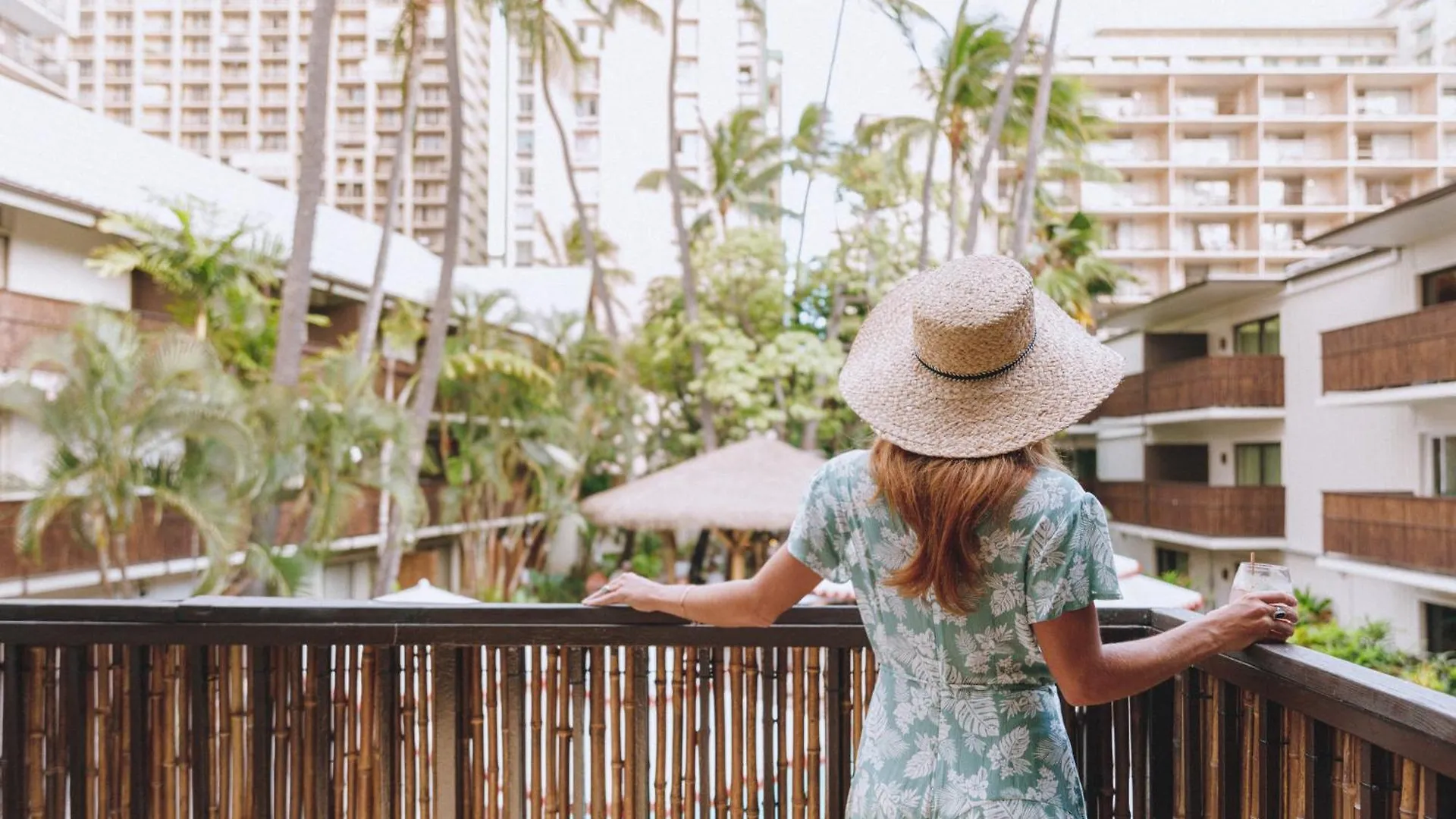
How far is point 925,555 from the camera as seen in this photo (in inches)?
56.4

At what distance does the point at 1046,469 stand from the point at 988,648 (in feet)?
0.89

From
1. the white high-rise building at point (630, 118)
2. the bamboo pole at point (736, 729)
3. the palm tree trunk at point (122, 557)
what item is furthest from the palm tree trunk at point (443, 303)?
the white high-rise building at point (630, 118)

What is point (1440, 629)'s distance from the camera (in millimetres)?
13781

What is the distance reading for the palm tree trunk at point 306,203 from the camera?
9867mm

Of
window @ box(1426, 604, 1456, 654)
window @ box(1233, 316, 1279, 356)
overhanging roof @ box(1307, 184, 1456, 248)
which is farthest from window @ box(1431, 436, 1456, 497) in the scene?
window @ box(1233, 316, 1279, 356)

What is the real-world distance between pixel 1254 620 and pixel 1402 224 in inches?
524

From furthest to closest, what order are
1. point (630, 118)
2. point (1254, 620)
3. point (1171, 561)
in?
point (630, 118)
point (1171, 561)
point (1254, 620)

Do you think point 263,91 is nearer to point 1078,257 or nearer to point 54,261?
point 1078,257

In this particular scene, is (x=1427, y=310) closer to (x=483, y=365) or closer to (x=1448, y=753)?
(x=483, y=365)

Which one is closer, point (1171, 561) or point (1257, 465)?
point (1257, 465)

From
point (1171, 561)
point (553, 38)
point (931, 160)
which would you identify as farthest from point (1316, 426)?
point (553, 38)

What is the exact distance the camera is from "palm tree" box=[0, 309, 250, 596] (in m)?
8.37

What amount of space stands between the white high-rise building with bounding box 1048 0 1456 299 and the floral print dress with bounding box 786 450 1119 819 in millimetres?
36592

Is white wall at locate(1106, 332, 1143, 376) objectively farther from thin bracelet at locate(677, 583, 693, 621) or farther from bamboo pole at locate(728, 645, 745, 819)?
thin bracelet at locate(677, 583, 693, 621)
